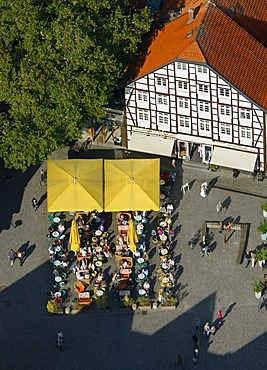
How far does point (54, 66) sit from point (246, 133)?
39.0 ft

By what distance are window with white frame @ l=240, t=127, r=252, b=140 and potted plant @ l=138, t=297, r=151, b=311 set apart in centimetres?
1121

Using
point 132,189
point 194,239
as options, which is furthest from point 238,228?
point 132,189

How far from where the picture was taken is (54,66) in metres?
65.4

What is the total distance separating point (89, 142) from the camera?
7225 cm

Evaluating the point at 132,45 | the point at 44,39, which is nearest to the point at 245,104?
the point at 132,45

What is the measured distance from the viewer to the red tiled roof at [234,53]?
6525 centimetres

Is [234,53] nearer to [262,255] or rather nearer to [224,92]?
[224,92]

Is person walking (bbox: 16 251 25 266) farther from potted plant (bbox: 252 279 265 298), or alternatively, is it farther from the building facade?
potted plant (bbox: 252 279 265 298)

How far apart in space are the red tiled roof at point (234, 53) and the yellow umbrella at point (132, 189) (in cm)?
756

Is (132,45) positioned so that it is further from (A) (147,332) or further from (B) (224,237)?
(A) (147,332)

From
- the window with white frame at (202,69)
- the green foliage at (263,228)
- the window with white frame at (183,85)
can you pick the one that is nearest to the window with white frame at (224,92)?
the window with white frame at (202,69)

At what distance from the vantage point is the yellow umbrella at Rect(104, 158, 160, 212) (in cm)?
6744

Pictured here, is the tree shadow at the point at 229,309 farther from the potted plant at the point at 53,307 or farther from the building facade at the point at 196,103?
the potted plant at the point at 53,307

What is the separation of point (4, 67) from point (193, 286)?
16469 millimetres
